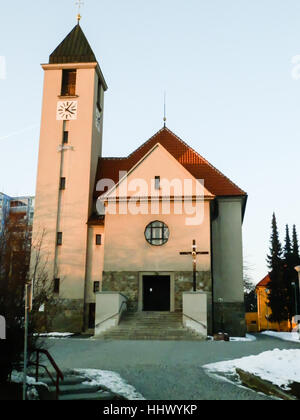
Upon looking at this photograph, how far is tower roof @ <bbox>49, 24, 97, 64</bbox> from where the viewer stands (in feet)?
101

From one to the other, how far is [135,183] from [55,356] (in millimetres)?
14060

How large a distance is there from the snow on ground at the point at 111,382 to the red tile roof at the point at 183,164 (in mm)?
19421

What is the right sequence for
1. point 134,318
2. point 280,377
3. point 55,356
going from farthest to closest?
1. point 134,318
2. point 55,356
3. point 280,377

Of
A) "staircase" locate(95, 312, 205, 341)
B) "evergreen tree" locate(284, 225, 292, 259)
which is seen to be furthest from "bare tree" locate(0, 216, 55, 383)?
"evergreen tree" locate(284, 225, 292, 259)

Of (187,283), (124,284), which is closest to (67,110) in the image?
(124,284)

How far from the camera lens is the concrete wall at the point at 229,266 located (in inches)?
1062

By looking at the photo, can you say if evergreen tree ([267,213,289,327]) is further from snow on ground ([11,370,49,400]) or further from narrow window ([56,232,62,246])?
snow on ground ([11,370,49,400])

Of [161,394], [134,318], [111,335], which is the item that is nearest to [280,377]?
[161,394]

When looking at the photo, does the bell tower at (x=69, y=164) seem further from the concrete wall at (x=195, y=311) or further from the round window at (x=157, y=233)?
the concrete wall at (x=195, y=311)

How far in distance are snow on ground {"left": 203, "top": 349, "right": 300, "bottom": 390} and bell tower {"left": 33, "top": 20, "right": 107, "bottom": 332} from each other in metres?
16.7

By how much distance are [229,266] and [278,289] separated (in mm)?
15809
